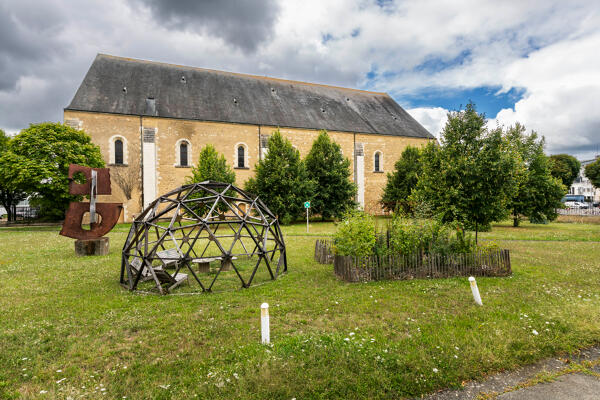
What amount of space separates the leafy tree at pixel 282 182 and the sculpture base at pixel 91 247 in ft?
47.0

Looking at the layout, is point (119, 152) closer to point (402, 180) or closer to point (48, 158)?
point (48, 158)

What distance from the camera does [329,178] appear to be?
95.2 feet

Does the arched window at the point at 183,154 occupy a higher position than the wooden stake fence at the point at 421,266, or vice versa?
the arched window at the point at 183,154

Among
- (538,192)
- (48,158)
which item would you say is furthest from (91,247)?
(538,192)

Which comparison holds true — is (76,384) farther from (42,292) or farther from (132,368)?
(42,292)

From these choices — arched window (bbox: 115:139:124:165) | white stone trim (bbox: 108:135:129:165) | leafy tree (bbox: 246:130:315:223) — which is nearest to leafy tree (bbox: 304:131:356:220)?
leafy tree (bbox: 246:130:315:223)

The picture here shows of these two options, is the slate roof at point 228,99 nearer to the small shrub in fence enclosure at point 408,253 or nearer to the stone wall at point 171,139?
the stone wall at point 171,139

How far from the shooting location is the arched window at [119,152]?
26766mm

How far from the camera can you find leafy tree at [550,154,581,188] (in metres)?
50.7

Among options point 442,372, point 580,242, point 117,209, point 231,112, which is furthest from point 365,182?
point 442,372

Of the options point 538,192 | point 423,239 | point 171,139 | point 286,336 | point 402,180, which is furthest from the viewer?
point 402,180

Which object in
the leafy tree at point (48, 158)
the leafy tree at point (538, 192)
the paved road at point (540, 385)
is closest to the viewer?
the paved road at point (540, 385)

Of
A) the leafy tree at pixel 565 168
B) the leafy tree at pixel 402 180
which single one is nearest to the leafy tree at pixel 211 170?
the leafy tree at pixel 402 180

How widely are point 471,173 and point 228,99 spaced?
87.1 ft
